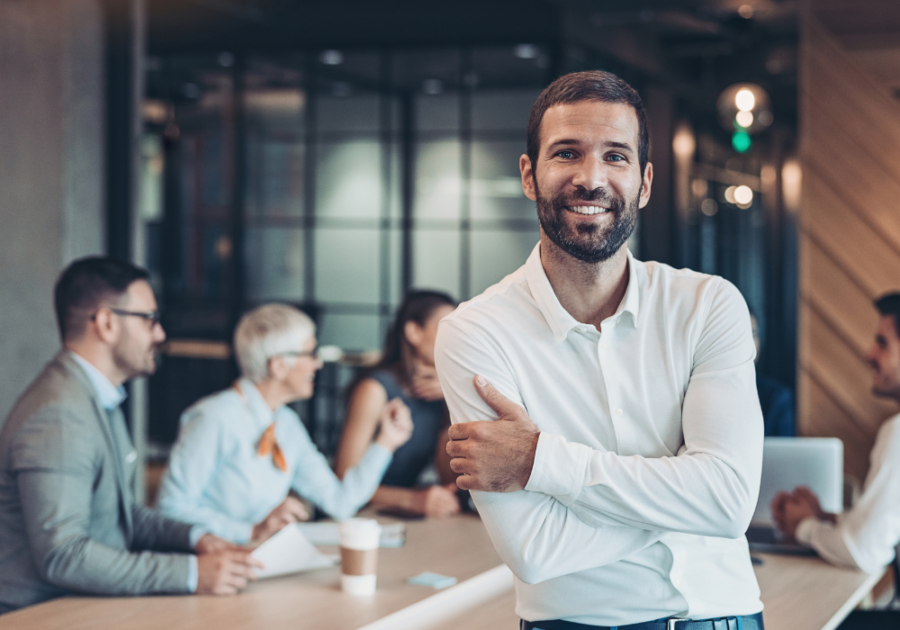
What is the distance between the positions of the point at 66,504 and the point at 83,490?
0.06m

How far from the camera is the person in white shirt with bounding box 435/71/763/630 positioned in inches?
53.2

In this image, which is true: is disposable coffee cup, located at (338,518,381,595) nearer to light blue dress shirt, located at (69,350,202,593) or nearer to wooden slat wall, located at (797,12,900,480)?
light blue dress shirt, located at (69,350,202,593)

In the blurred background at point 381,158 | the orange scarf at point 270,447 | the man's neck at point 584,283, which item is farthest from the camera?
the blurred background at point 381,158

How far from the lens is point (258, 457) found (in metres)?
2.87

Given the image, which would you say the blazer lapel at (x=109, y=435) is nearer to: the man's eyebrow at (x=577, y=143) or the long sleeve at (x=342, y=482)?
the long sleeve at (x=342, y=482)

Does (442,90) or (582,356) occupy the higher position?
(442,90)

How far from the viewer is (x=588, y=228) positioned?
1.39 metres

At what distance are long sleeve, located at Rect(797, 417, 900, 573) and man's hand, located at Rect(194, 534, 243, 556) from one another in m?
1.64

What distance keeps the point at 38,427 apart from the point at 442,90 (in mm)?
5252

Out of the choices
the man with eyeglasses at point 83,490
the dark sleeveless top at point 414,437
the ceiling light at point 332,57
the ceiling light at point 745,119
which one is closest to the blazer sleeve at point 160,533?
the man with eyeglasses at point 83,490

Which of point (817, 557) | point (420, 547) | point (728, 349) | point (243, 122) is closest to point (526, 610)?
point (728, 349)

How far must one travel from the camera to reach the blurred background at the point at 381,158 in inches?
164

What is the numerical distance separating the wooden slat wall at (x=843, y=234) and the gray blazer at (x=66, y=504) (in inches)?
127

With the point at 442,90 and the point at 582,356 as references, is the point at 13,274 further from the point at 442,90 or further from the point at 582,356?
the point at 442,90
